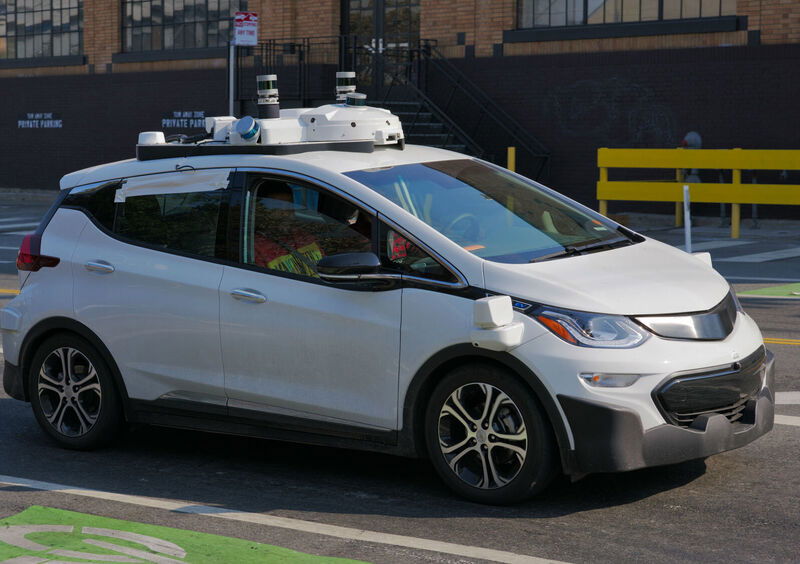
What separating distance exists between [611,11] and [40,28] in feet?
52.4

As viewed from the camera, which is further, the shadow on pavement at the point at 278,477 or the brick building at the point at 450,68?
the brick building at the point at 450,68

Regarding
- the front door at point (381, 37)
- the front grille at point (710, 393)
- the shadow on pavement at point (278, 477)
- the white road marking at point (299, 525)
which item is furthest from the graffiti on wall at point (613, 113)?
the white road marking at point (299, 525)

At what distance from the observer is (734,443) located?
18.8ft

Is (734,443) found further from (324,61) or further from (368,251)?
(324,61)

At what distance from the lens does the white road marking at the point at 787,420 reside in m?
7.27

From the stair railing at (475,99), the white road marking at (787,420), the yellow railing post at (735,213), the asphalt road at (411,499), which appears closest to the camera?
the asphalt road at (411,499)

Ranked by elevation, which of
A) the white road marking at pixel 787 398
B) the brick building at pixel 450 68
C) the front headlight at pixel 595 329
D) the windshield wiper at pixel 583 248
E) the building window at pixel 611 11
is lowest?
the white road marking at pixel 787 398

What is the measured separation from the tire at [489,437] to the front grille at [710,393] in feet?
1.75

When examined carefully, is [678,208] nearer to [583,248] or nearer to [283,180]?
[583,248]

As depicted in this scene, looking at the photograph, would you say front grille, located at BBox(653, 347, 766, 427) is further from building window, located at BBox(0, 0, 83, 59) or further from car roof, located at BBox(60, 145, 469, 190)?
building window, located at BBox(0, 0, 83, 59)

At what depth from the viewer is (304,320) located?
241 inches

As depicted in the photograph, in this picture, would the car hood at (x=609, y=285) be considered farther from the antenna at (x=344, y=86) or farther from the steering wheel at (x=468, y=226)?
the antenna at (x=344, y=86)

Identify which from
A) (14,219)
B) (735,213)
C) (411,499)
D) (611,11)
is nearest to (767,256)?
(735,213)

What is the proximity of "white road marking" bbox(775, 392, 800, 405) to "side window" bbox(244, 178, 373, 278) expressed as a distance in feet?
10.3
